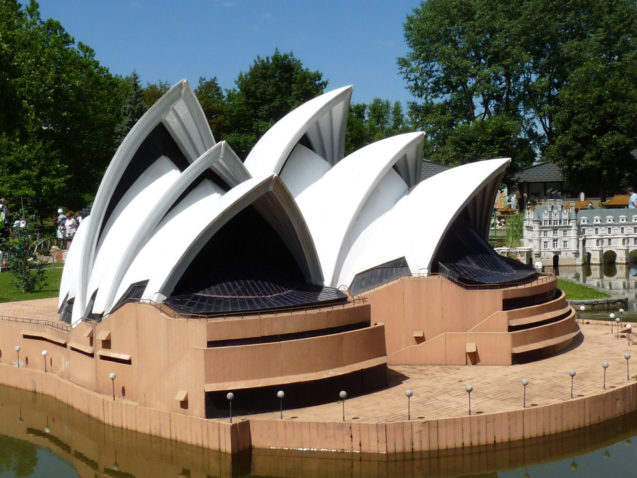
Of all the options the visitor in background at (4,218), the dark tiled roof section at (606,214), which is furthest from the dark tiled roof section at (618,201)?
the visitor in background at (4,218)

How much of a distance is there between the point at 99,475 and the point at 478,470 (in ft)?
31.4

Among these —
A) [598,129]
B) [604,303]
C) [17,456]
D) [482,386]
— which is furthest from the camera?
[598,129]

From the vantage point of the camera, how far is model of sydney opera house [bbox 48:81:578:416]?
64.6ft

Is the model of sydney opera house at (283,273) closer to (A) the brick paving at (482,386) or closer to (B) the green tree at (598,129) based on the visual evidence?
(A) the brick paving at (482,386)

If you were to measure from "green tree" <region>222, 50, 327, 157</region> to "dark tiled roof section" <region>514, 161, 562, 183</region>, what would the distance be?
858 inches

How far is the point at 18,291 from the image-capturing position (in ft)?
119

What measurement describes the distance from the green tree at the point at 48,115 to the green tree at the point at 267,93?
1049cm

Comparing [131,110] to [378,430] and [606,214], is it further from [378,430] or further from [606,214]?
[378,430]

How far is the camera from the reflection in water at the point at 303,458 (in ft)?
57.3

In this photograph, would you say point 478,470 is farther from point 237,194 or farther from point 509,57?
point 509,57

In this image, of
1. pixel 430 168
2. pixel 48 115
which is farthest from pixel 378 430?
pixel 430 168

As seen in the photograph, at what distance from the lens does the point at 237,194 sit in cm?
2100

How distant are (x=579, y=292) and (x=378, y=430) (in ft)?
90.2

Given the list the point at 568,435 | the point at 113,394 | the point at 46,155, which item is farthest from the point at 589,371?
the point at 46,155
